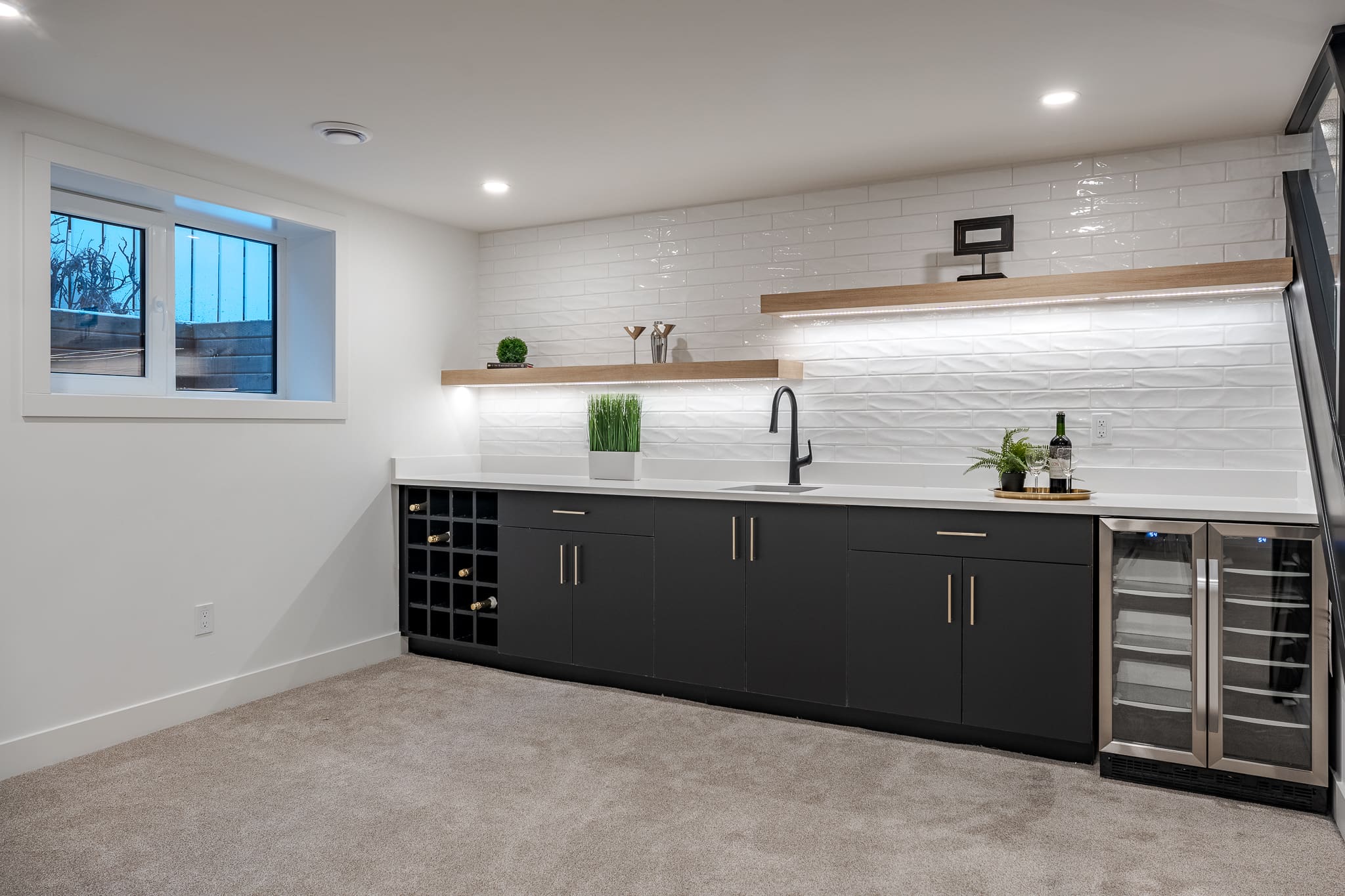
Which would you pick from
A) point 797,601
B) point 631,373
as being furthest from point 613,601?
point 631,373

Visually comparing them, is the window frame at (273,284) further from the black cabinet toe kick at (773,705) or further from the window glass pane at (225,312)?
the black cabinet toe kick at (773,705)

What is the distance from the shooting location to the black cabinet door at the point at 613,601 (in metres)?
3.90

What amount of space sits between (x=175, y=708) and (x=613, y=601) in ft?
6.02

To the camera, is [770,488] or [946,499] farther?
[770,488]

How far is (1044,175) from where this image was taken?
3697mm

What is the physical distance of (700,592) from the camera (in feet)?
12.3

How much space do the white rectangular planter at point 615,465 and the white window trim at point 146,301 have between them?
49.6 inches

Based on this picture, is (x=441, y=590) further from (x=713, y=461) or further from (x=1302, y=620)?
(x=1302, y=620)

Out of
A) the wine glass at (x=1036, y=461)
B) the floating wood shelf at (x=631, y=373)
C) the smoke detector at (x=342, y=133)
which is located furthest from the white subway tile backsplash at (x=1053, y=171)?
the smoke detector at (x=342, y=133)

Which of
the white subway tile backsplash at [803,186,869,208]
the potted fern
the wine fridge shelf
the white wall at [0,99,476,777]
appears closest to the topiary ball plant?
the white wall at [0,99,476,777]

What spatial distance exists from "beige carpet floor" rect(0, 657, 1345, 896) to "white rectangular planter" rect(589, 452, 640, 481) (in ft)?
4.24

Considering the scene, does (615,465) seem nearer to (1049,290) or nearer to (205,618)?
(205,618)

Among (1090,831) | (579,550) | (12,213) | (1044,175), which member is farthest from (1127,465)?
(12,213)

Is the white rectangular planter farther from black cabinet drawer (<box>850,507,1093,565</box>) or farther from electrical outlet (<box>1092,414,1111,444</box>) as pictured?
electrical outlet (<box>1092,414,1111,444</box>)
